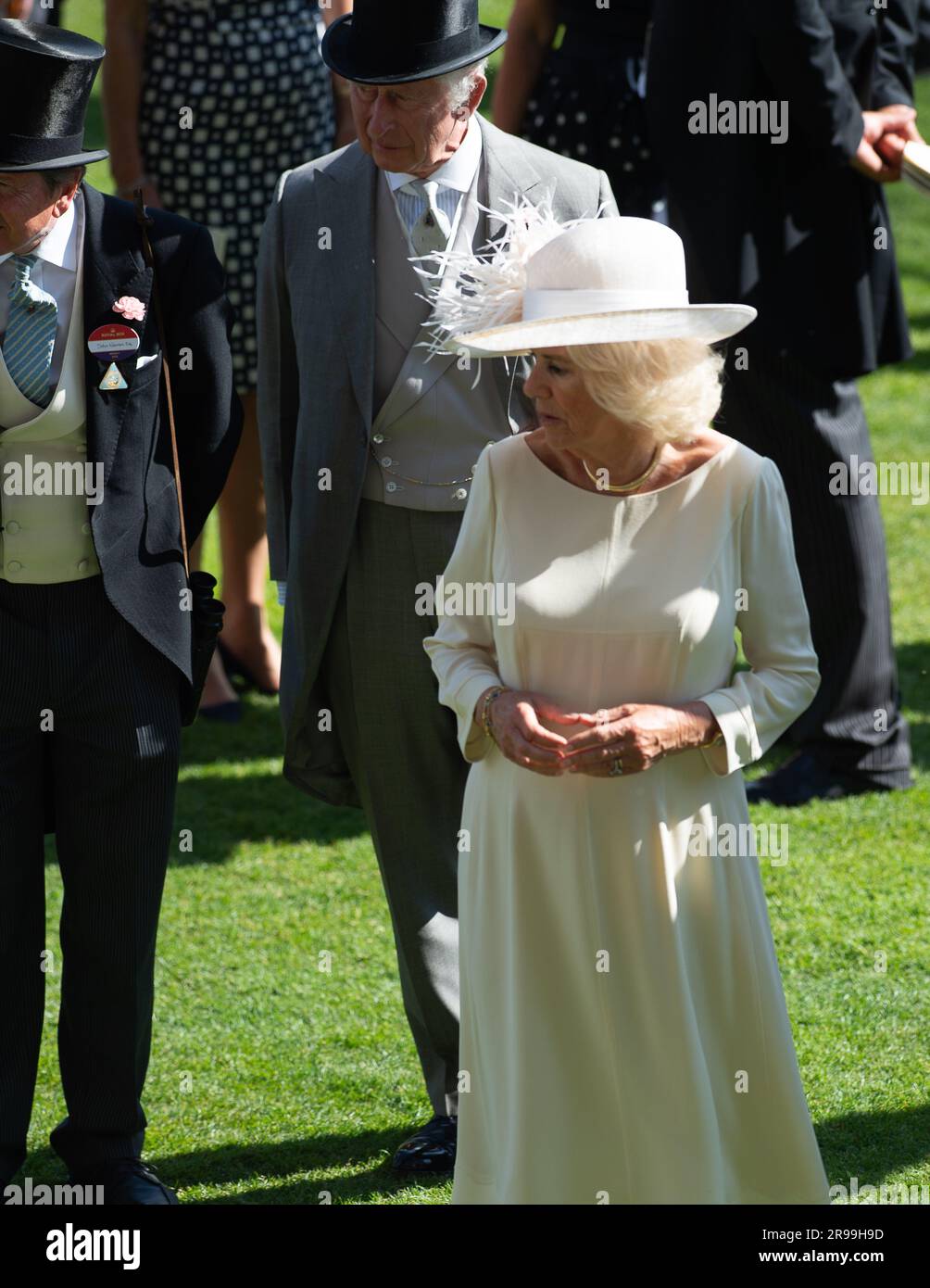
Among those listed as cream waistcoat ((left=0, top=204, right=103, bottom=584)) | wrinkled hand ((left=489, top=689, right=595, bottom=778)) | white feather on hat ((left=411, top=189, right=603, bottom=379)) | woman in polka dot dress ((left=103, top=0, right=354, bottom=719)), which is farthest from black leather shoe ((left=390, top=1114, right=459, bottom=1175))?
woman in polka dot dress ((left=103, top=0, right=354, bottom=719))

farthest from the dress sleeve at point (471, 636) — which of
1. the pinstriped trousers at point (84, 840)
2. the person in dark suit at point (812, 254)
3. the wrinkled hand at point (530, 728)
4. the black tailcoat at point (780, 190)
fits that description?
the black tailcoat at point (780, 190)

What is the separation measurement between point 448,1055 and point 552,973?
0.96 metres

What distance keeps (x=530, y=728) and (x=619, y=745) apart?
152 millimetres

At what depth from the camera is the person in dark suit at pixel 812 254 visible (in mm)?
5613

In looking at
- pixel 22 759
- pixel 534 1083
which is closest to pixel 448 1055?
pixel 534 1083

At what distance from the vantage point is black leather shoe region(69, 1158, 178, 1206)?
3871mm

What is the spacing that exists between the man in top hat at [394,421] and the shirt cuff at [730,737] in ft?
3.23

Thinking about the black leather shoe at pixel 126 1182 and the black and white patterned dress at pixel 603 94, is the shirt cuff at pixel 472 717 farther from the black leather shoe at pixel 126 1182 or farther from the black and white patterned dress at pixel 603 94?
the black and white patterned dress at pixel 603 94

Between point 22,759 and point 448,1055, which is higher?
point 22,759

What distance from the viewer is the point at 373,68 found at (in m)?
3.75

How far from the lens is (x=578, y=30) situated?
20.6 ft

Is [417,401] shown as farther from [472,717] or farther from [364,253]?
[472,717]

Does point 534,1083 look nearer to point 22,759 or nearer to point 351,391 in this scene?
point 22,759

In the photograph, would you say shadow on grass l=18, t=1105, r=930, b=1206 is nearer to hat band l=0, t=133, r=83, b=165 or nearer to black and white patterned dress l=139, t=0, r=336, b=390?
hat band l=0, t=133, r=83, b=165
